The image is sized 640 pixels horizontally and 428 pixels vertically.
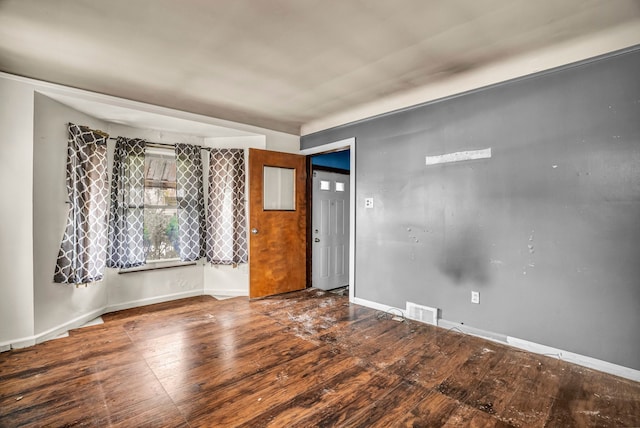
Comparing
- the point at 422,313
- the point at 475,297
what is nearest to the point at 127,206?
the point at 422,313

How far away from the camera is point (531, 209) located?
259 cm

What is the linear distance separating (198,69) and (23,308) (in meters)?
2.82

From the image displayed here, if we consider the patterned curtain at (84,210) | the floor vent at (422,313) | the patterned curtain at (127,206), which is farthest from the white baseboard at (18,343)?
the floor vent at (422,313)

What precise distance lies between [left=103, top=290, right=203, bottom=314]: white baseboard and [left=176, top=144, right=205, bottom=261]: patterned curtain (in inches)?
22.4

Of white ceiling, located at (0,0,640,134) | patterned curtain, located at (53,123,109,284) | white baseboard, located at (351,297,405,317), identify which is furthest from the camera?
white baseboard, located at (351,297,405,317)

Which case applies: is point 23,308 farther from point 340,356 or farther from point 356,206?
point 356,206

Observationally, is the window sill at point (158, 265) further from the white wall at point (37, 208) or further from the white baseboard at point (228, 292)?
the white baseboard at point (228, 292)

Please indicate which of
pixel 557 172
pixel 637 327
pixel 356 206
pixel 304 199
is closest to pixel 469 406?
pixel 637 327

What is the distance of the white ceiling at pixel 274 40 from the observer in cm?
191

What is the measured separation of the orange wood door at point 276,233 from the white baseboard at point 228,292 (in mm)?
411

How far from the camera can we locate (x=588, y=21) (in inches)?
80.7

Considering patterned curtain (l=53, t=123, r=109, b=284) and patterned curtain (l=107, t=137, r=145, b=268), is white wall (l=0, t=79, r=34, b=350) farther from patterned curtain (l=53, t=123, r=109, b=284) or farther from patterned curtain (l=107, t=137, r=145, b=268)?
patterned curtain (l=107, t=137, r=145, b=268)

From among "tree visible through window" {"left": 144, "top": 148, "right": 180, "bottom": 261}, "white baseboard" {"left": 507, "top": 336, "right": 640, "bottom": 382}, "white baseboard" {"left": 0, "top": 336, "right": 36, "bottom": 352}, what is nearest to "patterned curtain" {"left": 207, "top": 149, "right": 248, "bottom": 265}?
"tree visible through window" {"left": 144, "top": 148, "right": 180, "bottom": 261}

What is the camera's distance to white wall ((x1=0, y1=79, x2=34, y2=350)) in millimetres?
2676
